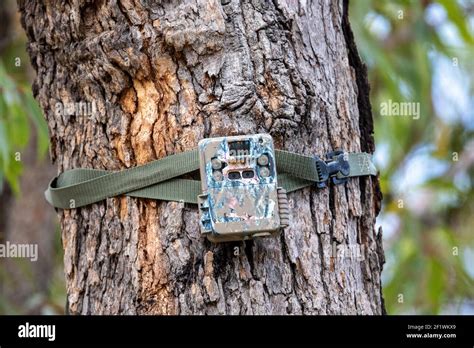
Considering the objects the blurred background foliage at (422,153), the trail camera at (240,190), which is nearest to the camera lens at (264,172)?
the trail camera at (240,190)

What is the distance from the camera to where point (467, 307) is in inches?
187

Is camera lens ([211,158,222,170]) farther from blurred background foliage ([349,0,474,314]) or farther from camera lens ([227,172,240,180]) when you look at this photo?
blurred background foliage ([349,0,474,314])

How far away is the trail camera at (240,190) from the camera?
159cm

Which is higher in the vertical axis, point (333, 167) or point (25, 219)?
point (25, 219)

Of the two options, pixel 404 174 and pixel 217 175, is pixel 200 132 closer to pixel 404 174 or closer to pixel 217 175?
pixel 217 175

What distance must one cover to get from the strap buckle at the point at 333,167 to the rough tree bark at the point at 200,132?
0.03 meters

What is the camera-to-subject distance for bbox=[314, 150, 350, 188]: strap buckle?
5.61 feet

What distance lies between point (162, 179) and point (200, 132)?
0.11 metres

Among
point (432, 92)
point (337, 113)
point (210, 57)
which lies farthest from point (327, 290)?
point (432, 92)

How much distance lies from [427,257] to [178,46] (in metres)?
3.43

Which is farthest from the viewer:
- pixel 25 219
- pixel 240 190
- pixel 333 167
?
pixel 25 219

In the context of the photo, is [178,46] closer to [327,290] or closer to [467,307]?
[327,290]

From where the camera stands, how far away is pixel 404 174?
5285 millimetres

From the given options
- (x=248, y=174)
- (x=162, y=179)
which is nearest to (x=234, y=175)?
(x=248, y=174)
